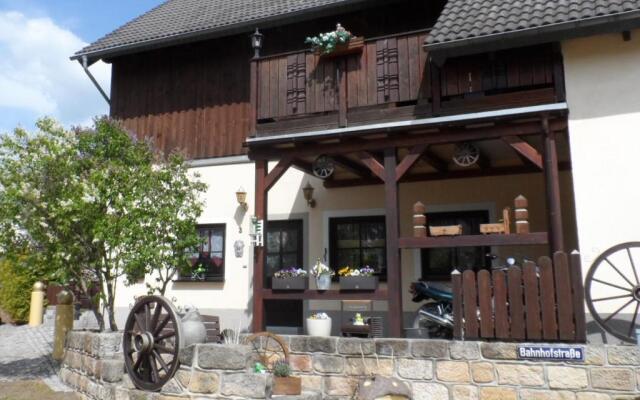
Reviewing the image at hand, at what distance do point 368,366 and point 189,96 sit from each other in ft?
24.4

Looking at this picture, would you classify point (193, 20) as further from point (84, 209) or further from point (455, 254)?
point (455, 254)

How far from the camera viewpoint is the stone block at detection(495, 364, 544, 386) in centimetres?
632

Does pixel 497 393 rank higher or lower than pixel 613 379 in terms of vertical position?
lower

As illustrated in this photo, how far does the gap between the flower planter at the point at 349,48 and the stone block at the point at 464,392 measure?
483cm

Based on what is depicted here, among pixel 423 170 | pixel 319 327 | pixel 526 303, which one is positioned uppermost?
pixel 423 170

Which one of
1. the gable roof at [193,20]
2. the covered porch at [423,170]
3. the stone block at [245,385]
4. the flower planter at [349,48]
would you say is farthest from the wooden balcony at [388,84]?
the stone block at [245,385]

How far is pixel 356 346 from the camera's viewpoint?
23.8 ft

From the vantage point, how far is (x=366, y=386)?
6.89m

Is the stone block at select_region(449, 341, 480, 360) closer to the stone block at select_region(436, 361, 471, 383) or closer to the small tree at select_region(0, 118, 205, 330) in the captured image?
the stone block at select_region(436, 361, 471, 383)

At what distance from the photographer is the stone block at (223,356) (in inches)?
251

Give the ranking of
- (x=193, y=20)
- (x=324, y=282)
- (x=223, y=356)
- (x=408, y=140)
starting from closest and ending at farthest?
(x=223, y=356) → (x=408, y=140) → (x=324, y=282) → (x=193, y=20)

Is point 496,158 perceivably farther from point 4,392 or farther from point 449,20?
point 4,392

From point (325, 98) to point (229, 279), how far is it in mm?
4277

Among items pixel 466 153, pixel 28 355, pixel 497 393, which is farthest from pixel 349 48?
pixel 28 355
